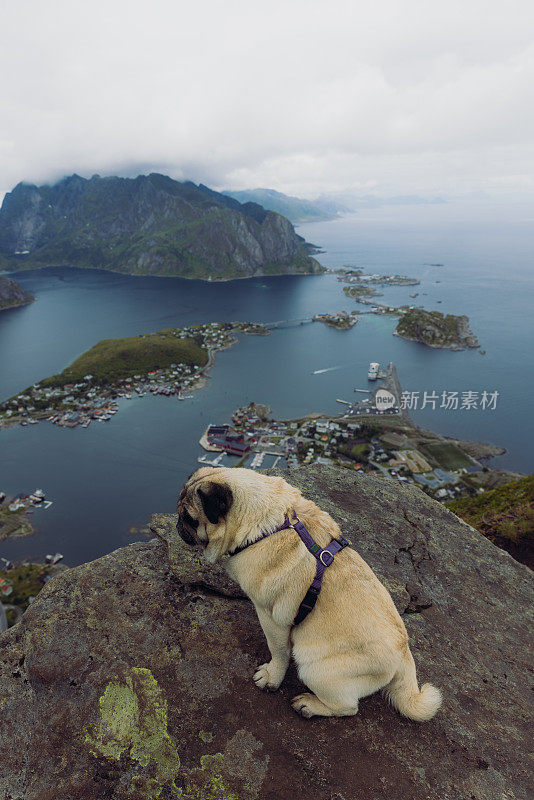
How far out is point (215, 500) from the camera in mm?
4102

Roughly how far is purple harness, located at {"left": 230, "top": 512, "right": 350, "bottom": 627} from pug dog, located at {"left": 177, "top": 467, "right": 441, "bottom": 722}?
1.9 inches

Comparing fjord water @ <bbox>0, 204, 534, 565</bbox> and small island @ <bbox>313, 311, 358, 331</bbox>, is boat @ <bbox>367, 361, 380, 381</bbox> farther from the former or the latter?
small island @ <bbox>313, 311, 358, 331</bbox>

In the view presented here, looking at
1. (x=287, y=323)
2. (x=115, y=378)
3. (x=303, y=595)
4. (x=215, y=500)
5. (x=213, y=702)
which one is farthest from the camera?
(x=287, y=323)

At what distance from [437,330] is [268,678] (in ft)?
410

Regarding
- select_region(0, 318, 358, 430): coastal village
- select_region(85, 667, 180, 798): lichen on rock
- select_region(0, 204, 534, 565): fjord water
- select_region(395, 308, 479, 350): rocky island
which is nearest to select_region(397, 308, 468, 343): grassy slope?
select_region(395, 308, 479, 350): rocky island

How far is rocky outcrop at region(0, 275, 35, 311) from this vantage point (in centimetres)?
17488

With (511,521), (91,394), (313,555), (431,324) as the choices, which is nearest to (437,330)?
(431,324)

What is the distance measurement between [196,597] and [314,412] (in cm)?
6940

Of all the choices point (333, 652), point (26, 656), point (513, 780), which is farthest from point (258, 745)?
point (26, 656)

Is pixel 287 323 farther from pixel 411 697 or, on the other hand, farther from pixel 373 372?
pixel 411 697

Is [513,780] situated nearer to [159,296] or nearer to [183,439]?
A: [183,439]

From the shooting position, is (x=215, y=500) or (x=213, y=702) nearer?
(x=215, y=500)

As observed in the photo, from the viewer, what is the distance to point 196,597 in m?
5.59

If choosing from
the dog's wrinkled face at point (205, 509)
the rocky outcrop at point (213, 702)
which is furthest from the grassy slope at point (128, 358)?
the dog's wrinkled face at point (205, 509)
